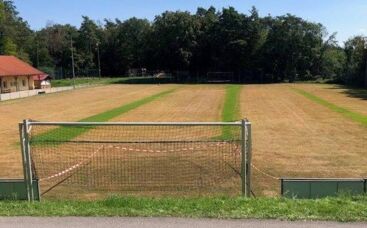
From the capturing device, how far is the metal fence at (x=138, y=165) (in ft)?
29.6

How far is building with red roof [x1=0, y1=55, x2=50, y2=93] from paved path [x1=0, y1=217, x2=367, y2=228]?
6057 cm

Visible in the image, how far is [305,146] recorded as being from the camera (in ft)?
65.0

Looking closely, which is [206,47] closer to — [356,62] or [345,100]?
[356,62]

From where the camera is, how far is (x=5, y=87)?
66062 millimetres

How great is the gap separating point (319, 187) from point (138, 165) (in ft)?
22.3

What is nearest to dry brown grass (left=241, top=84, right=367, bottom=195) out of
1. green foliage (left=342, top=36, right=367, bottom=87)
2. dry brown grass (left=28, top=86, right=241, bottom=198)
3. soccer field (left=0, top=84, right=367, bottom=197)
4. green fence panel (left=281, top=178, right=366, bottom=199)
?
soccer field (left=0, top=84, right=367, bottom=197)

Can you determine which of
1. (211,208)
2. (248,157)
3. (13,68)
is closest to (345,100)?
(248,157)

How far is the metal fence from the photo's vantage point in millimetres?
9031

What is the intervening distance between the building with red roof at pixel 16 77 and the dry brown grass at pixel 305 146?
4266 centimetres

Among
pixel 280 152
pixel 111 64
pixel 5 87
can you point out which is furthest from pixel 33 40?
pixel 280 152

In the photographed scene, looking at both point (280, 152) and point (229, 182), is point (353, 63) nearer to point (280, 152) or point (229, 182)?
point (280, 152)

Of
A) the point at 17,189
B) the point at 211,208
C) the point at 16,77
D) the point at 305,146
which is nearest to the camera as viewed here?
the point at 211,208

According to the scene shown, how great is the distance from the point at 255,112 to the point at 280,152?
16.5 m

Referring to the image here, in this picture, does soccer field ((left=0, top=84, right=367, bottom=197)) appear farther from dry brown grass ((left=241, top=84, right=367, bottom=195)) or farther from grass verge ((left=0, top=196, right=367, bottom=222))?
grass verge ((left=0, top=196, right=367, bottom=222))
